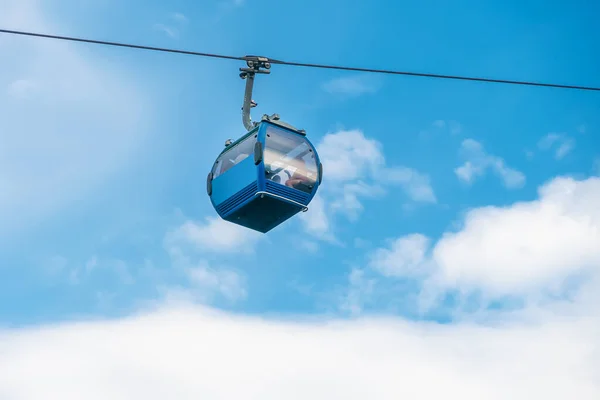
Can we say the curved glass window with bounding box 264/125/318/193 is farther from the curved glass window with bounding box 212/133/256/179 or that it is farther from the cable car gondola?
the curved glass window with bounding box 212/133/256/179

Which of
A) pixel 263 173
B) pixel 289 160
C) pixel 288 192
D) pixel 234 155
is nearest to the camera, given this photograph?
pixel 263 173

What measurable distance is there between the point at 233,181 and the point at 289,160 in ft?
3.20

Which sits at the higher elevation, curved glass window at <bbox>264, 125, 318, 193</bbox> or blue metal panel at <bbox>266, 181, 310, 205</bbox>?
curved glass window at <bbox>264, 125, 318, 193</bbox>

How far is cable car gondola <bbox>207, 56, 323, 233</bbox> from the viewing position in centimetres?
1655

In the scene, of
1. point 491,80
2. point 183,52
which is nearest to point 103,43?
point 183,52

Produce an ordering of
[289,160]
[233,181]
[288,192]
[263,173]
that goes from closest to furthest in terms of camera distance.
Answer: [263,173]
[288,192]
[289,160]
[233,181]

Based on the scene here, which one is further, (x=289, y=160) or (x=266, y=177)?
(x=289, y=160)

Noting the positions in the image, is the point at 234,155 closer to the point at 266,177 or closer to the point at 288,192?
the point at 266,177

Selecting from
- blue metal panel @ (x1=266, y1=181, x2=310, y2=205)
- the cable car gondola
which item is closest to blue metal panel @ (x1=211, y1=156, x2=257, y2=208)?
the cable car gondola

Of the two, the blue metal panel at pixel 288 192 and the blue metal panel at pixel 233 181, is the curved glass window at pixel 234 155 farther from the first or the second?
the blue metal panel at pixel 288 192

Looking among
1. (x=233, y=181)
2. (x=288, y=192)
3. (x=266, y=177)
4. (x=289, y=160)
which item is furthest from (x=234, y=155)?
(x=288, y=192)

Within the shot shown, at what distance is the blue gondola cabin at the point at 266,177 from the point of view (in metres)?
16.6

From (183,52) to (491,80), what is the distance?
4.84 metres

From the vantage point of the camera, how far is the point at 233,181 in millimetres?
17125
